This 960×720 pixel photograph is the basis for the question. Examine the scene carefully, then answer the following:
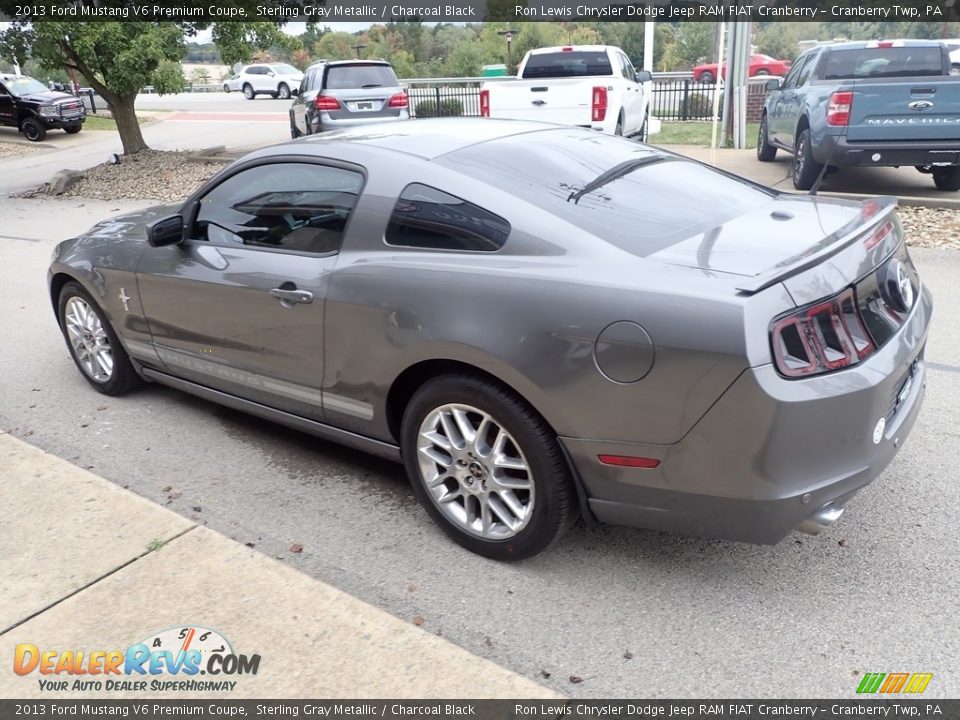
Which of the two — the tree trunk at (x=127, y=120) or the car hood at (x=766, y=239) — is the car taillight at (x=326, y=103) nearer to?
the tree trunk at (x=127, y=120)

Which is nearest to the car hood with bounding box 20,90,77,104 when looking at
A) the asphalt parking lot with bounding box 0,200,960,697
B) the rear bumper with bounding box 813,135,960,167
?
the rear bumper with bounding box 813,135,960,167

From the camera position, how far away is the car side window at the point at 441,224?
3.07m

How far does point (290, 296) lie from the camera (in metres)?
3.54

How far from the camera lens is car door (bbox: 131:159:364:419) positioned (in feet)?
11.6

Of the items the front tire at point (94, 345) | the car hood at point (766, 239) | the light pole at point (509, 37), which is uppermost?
the light pole at point (509, 37)

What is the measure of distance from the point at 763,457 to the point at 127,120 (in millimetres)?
16523

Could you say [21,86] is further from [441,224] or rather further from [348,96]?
[441,224]

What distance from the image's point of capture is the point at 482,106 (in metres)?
12.0

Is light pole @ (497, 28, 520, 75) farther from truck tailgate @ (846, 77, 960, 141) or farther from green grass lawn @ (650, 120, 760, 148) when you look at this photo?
truck tailgate @ (846, 77, 960, 141)

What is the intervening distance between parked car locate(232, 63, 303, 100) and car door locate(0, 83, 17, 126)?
1838cm

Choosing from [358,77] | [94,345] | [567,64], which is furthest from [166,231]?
[358,77]

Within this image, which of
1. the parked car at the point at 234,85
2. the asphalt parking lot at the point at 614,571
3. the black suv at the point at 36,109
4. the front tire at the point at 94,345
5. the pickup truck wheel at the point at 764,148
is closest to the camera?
the asphalt parking lot at the point at 614,571

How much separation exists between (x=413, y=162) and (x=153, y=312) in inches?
70.8

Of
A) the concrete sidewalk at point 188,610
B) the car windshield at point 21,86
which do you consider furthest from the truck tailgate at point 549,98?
the car windshield at point 21,86
